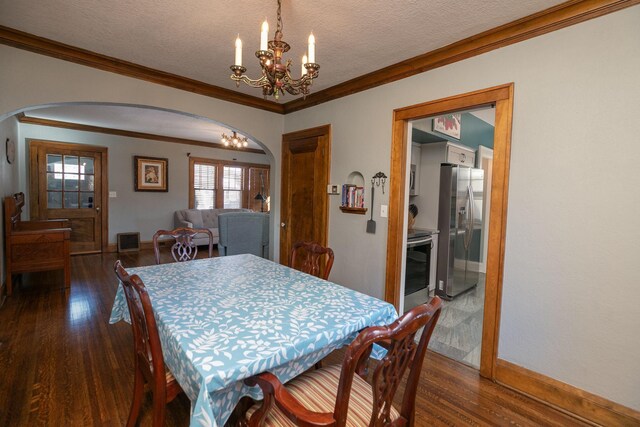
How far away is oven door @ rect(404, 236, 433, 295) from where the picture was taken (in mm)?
3574

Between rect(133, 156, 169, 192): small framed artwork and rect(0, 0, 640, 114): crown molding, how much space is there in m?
4.06

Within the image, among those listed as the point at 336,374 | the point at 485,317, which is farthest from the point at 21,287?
the point at 485,317

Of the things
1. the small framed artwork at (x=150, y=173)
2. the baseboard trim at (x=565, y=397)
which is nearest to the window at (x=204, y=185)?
the small framed artwork at (x=150, y=173)

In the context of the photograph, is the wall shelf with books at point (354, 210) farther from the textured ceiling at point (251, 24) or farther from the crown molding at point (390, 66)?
the textured ceiling at point (251, 24)

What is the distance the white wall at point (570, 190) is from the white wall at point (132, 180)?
4.10 metres

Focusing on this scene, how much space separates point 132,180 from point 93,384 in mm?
5496

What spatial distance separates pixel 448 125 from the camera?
4.09 meters

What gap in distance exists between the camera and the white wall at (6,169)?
3.48 m

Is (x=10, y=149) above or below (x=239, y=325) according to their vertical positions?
above

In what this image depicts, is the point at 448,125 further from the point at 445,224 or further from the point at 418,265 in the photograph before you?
the point at 418,265

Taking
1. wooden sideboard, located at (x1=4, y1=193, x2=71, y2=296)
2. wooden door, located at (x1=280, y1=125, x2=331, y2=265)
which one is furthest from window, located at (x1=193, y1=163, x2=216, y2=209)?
wooden door, located at (x1=280, y1=125, x2=331, y2=265)

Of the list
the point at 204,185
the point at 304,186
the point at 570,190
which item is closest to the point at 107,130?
the point at 204,185

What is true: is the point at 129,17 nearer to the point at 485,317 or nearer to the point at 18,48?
the point at 18,48

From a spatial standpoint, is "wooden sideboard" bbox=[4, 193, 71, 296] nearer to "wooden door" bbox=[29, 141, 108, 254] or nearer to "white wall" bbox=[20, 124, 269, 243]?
"wooden door" bbox=[29, 141, 108, 254]
